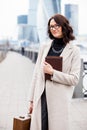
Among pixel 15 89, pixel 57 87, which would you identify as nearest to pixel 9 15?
pixel 15 89

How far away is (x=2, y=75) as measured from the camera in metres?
4.22

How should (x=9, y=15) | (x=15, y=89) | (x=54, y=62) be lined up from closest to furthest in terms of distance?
(x=54, y=62) → (x=9, y=15) → (x=15, y=89)

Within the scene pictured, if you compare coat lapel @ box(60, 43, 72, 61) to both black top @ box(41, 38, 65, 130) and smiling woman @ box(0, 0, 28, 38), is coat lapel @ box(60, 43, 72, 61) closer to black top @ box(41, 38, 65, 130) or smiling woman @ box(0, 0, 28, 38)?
black top @ box(41, 38, 65, 130)

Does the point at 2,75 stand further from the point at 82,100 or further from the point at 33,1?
the point at 82,100

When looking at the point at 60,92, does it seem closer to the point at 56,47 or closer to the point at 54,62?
the point at 54,62

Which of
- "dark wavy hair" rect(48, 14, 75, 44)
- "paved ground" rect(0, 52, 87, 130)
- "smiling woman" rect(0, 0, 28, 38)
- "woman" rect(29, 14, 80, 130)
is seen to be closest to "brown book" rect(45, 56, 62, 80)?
"woman" rect(29, 14, 80, 130)

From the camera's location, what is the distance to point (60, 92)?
204 centimetres

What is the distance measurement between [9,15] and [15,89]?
1116 mm

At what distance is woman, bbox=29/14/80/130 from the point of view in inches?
80.4

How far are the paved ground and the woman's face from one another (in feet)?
6.51

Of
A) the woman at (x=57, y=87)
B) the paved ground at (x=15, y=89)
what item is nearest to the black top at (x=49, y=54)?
the woman at (x=57, y=87)

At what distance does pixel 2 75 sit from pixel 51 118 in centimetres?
228

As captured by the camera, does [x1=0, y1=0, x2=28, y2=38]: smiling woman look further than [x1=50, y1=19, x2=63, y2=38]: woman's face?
Yes

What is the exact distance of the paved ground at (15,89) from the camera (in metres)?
4.11
